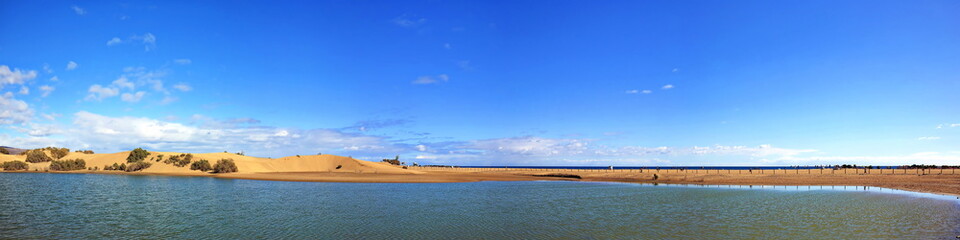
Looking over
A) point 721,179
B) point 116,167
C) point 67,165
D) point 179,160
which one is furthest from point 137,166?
point 721,179

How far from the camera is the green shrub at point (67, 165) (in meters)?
89.9

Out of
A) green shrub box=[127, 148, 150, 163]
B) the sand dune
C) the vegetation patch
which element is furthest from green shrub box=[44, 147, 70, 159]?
green shrub box=[127, 148, 150, 163]

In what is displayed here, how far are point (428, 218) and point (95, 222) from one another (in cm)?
1820

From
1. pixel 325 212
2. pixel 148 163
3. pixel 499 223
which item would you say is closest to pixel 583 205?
pixel 499 223

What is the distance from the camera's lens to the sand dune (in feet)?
310

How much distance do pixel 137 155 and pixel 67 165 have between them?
1199 centimetres

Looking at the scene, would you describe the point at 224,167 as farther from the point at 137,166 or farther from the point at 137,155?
the point at 137,155

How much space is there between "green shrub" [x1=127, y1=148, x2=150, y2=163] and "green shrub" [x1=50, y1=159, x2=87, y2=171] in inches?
347

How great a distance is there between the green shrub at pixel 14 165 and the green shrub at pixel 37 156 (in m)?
5.02

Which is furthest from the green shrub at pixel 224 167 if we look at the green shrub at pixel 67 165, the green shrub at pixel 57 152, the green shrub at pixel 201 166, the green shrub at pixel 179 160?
the green shrub at pixel 57 152

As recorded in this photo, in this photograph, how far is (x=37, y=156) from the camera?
9700cm

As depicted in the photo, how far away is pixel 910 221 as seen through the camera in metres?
26.5

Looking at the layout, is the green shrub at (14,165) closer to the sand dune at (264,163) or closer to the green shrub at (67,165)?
the sand dune at (264,163)

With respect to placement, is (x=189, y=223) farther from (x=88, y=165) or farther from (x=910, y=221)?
(x=88, y=165)
